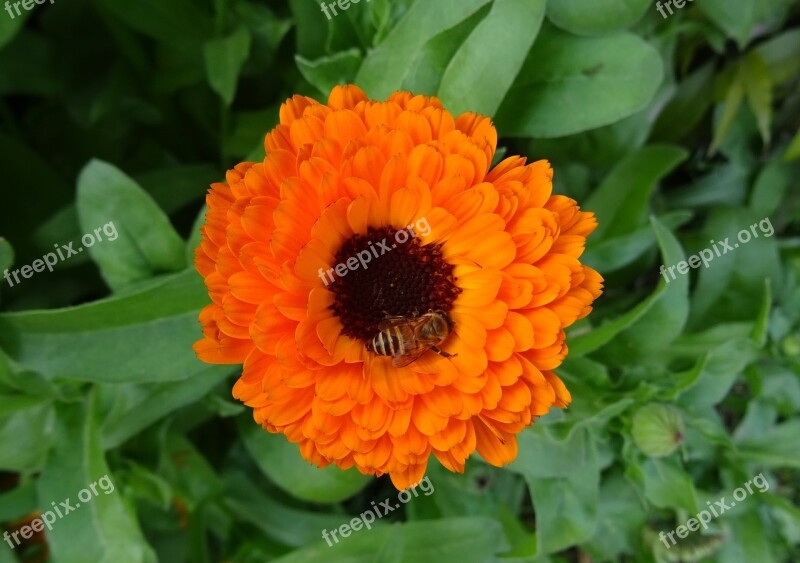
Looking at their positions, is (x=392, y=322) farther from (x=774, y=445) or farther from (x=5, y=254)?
(x=774, y=445)

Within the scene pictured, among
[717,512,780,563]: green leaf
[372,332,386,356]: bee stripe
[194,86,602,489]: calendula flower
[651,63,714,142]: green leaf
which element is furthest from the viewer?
[651,63,714,142]: green leaf

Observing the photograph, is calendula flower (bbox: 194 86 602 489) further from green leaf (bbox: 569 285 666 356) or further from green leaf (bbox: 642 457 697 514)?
green leaf (bbox: 642 457 697 514)

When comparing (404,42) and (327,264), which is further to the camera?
(404,42)

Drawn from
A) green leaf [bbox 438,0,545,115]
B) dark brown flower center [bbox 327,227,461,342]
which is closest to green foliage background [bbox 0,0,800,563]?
green leaf [bbox 438,0,545,115]

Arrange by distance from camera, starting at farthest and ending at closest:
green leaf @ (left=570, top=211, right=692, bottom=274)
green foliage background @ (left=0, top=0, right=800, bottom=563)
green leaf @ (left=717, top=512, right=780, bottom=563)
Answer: green leaf @ (left=717, top=512, right=780, bottom=563) → green leaf @ (left=570, top=211, right=692, bottom=274) → green foliage background @ (left=0, top=0, right=800, bottom=563)

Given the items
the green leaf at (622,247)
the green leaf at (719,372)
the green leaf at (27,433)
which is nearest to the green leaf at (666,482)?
the green leaf at (719,372)

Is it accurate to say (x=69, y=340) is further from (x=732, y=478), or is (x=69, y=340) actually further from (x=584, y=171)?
(x=732, y=478)

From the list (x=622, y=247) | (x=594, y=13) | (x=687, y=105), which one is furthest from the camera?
(x=687, y=105)

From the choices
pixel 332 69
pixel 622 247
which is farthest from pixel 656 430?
pixel 332 69
